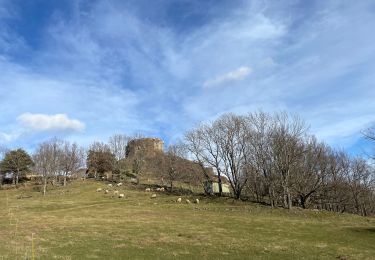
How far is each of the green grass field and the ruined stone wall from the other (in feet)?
148

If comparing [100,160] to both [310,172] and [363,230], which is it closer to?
[310,172]

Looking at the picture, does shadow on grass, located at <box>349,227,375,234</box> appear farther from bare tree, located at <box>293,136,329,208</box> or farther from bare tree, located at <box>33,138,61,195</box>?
bare tree, located at <box>33,138,61,195</box>

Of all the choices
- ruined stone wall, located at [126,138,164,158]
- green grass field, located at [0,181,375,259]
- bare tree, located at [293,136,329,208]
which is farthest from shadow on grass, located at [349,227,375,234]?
ruined stone wall, located at [126,138,164,158]

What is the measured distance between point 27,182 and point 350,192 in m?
75.2

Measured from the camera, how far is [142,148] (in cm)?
9500

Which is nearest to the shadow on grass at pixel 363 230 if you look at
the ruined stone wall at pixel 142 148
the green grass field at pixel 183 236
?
the green grass field at pixel 183 236

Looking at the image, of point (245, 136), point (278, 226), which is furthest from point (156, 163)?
point (278, 226)

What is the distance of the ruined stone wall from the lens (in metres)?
93.5

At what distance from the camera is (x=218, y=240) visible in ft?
88.4

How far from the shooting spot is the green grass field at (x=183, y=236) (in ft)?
72.4

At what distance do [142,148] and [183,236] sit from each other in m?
67.6

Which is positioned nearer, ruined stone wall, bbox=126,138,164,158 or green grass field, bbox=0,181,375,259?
green grass field, bbox=0,181,375,259

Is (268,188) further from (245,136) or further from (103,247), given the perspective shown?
(103,247)

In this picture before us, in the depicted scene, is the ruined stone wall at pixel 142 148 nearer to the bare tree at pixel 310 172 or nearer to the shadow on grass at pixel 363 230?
the bare tree at pixel 310 172
